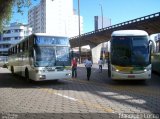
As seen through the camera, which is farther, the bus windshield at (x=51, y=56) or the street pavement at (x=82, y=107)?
the bus windshield at (x=51, y=56)

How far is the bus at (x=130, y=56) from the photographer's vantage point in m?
19.7

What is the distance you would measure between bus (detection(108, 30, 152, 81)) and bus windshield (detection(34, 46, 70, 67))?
282 cm

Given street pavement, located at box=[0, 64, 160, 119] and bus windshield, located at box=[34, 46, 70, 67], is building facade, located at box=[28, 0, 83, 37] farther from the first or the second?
street pavement, located at box=[0, 64, 160, 119]

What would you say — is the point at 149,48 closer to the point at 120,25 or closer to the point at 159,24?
the point at 159,24

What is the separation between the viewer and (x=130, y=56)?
19984 millimetres

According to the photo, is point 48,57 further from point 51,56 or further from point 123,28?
point 123,28

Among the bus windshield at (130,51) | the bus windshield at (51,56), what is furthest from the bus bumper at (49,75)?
the bus windshield at (130,51)

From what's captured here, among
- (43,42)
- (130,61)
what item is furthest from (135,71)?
(43,42)

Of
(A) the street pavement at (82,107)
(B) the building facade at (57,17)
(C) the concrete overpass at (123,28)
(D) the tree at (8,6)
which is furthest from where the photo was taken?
(B) the building facade at (57,17)

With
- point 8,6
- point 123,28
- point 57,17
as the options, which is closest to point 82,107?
point 8,6

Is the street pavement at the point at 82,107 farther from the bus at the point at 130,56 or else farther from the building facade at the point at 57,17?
the building facade at the point at 57,17

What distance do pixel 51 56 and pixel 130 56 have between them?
465 centimetres

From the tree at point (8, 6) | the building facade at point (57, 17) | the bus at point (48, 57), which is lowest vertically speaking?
the bus at point (48, 57)

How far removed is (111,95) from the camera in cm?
1505
